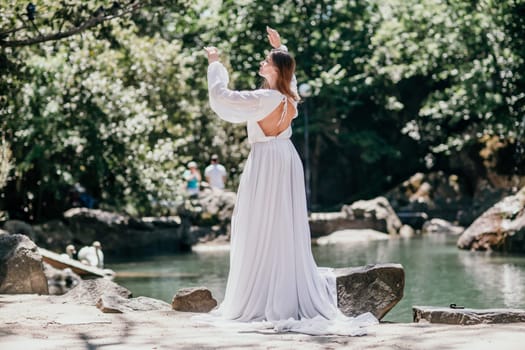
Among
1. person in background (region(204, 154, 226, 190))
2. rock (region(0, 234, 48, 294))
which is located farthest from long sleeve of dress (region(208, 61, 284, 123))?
person in background (region(204, 154, 226, 190))

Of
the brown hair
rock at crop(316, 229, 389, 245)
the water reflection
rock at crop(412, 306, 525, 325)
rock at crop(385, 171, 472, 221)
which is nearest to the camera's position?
rock at crop(412, 306, 525, 325)

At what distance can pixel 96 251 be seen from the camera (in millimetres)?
16969

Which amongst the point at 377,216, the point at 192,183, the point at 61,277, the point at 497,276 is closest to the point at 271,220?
the point at 61,277

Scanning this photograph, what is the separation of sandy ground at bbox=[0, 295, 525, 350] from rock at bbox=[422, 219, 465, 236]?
2215cm

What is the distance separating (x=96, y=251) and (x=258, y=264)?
1047 cm

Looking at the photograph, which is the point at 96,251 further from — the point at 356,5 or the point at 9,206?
the point at 356,5

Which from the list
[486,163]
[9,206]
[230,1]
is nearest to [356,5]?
[230,1]

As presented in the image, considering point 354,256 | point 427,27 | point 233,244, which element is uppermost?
point 427,27

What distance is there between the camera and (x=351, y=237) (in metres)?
25.6

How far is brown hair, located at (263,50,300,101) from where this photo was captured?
22.9 ft

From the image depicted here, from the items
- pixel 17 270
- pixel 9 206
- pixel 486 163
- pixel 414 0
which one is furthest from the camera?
pixel 414 0

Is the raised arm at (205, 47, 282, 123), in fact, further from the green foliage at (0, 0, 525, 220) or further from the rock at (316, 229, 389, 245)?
the rock at (316, 229, 389, 245)

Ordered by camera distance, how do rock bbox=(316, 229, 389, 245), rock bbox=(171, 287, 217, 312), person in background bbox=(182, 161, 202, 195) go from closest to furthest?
rock bbox=(171, 287, 217, 312) < person in background bbox=(182, 161, 202, 195) < rock bbox=(316, 229, 389, 245)

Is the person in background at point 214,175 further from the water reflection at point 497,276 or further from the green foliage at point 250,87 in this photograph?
the water reflection at point 497,276
